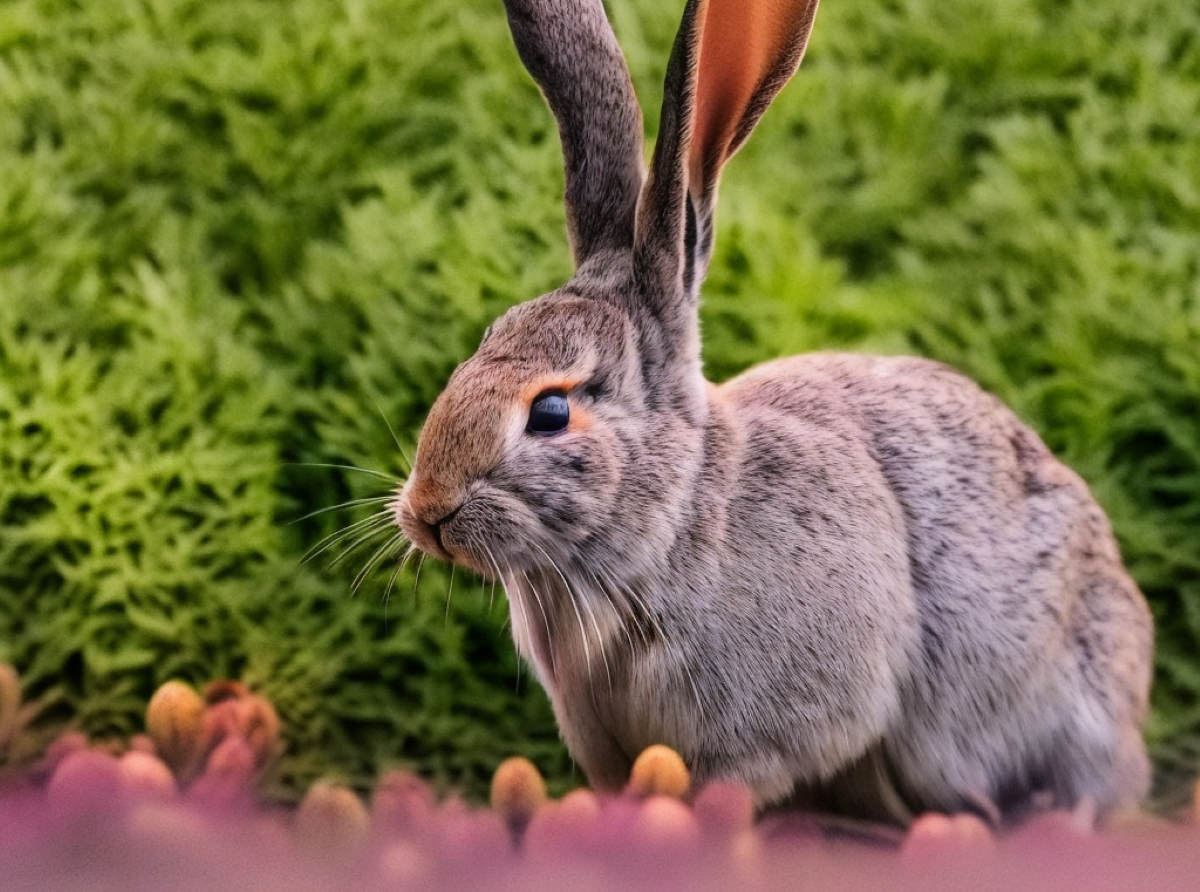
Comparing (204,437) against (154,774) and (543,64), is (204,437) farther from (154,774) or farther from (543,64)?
(543,64)

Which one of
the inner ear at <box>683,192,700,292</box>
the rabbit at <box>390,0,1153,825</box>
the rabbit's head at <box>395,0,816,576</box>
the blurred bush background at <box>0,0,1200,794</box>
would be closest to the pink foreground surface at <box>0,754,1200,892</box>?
the rabbit at <box>390,0,1153,825</box>

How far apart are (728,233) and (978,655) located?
2.42 ft

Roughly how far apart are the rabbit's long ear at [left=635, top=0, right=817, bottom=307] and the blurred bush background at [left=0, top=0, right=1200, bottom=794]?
51 cm

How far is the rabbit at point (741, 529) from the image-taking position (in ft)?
3.79

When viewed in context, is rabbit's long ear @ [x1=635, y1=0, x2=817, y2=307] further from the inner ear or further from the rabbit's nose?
the rabbit's nose

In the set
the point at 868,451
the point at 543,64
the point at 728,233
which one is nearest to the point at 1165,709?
the point at 868,451

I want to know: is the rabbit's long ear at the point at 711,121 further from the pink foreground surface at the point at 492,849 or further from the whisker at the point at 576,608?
the pink foreground surface at the point at 492,849

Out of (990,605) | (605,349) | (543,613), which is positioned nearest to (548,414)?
(605,349)

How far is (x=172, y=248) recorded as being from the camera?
191cm

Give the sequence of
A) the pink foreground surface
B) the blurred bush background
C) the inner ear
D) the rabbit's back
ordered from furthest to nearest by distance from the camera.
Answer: the blurred bush background, the rabbit's back, the inner ear, the pink foreground surface

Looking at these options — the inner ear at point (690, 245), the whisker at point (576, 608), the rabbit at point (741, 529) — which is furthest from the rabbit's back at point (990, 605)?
the whisker at point (576, 608)

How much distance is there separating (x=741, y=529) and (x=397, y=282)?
754mm

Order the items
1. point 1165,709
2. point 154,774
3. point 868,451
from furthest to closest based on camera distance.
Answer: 1. point 1165,709
2. point 868,451
3. point 154,774

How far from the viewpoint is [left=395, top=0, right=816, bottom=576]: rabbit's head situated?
1134mm
